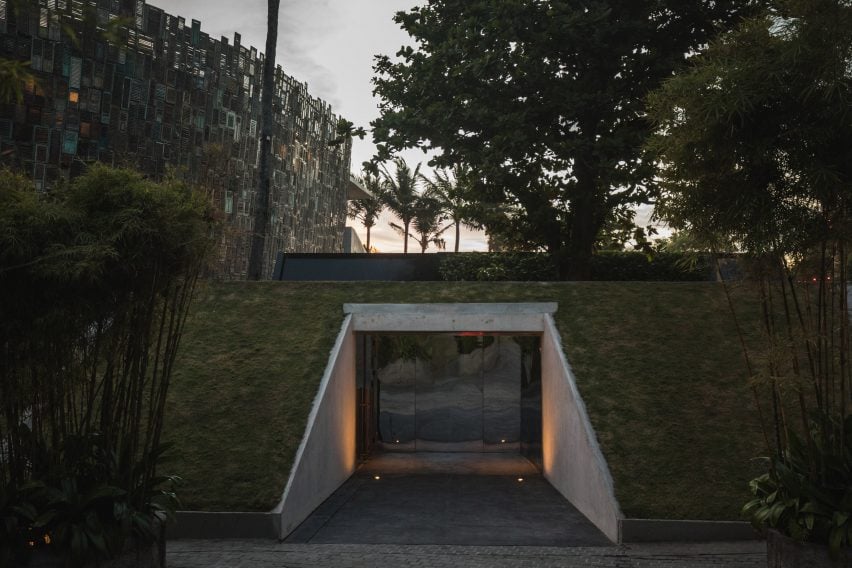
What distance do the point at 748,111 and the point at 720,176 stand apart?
2.08 ft

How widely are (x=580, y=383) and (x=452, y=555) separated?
157 inches

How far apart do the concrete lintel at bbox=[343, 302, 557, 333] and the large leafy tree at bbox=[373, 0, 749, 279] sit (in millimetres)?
3346

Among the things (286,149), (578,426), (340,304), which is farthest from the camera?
(286,149)

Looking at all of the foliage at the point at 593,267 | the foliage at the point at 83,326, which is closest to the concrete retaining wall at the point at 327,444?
the foliage at the point at 83,326

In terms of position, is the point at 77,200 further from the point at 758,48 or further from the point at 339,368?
the point at 339,368

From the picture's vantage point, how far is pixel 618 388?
34.2 ft

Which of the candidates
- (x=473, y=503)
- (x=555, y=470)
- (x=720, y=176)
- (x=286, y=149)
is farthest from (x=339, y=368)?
(x=286, y=149)

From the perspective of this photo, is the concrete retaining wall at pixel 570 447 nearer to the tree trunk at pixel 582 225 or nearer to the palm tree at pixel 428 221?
the tree trunk at pixel 582 225

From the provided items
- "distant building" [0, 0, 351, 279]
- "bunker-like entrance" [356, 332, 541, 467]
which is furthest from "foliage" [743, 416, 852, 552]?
"distant building" [0, 0, 351, 279]

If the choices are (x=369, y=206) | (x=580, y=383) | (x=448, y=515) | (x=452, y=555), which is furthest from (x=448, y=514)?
(x=369, y=206)

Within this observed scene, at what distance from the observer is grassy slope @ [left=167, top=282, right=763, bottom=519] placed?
8.63 metres

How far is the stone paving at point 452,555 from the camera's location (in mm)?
7008

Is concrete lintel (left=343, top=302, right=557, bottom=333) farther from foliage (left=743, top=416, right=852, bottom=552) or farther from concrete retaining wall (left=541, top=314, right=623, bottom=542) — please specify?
foliage (left=743, top=416, right=852, bottom=552)

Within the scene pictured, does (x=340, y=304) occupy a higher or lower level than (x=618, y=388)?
higher
